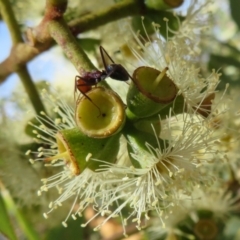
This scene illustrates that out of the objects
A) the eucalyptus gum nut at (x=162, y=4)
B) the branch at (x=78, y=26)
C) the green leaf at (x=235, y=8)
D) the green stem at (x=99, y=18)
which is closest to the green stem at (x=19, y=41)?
the branch at (x=78, y=26)

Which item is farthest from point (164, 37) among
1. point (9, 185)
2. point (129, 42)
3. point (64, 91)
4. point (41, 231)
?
point (41, 231)

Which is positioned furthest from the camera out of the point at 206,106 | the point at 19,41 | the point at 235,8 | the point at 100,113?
the point at 235,8

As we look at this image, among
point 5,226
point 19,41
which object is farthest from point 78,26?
point 5,226

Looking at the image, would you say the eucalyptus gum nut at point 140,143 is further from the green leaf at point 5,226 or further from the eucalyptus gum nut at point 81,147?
the green leaf at point 5,226

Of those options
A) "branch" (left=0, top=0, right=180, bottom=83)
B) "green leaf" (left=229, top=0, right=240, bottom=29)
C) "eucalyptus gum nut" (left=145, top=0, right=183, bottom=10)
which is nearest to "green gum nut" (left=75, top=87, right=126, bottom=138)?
"branch" (left=0, top=0, right=180, bottom=83)

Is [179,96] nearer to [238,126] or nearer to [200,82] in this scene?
[200,82]

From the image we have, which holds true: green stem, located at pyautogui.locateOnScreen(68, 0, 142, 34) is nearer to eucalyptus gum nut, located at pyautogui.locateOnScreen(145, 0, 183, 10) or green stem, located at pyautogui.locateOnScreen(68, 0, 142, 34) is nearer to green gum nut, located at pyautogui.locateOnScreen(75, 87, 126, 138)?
eucalyptus gum nut, located at pyautogui.locateOnScreen(145, 0, 183, 10)

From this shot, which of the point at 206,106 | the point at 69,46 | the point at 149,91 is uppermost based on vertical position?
the point at 69,46

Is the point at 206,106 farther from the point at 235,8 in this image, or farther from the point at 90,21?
the point at 235,8
